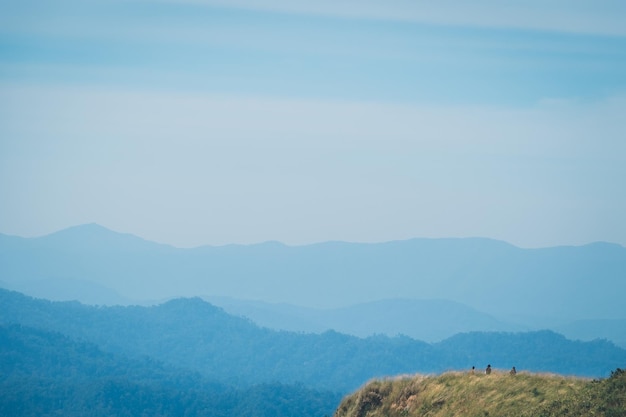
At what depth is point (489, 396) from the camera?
50.8m

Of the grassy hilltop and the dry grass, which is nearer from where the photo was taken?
the grassy hilltop

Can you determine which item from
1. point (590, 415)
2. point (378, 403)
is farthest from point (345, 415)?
point (590, 415)

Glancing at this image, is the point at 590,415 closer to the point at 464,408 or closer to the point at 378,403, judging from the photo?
the point at 464,408

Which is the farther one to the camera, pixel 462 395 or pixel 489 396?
pixel 462 395

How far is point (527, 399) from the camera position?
47844 millimetres

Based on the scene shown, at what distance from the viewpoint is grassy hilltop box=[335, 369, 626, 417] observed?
43.8 metres

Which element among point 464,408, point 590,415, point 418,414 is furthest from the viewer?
point 418,414

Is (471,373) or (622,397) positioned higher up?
(471,373)

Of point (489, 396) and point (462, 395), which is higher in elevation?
point (462, 395)

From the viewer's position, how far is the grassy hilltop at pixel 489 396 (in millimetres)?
43781

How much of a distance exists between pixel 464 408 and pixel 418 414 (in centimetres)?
429

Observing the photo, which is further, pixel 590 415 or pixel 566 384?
pixel 566 384

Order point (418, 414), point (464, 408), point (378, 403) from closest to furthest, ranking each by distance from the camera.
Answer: point (464, 408), point (418, 414), point (378, 403)

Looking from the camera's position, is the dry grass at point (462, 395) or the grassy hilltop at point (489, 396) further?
the dry grass at point (462, 395)
